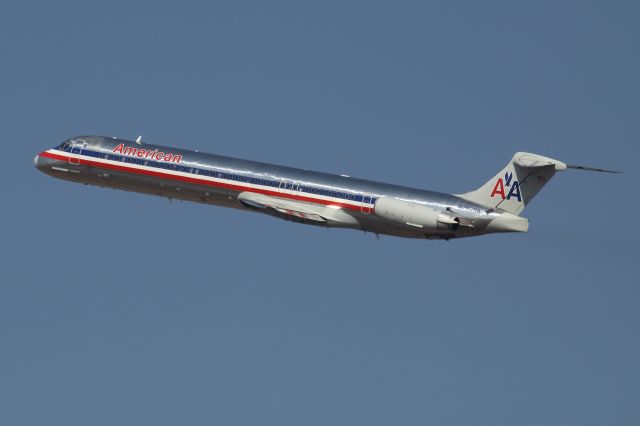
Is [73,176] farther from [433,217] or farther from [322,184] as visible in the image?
[433,217]

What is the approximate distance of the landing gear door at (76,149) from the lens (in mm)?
122062

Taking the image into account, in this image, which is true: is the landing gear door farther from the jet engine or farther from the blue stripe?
the jet engine

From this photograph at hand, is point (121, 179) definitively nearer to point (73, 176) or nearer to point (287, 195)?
point (73, 176)

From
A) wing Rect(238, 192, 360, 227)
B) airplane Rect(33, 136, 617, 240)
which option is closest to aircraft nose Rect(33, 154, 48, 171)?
airplane Rect(33, 136, 617, 240)

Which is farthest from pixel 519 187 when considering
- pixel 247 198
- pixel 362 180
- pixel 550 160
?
pixel 247 198

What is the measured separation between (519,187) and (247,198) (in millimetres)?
17440

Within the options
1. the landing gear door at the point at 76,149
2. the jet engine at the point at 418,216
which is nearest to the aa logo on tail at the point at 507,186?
the jet engine at the point at 418,216

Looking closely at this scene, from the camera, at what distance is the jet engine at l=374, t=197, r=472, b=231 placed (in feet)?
353

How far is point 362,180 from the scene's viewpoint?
112250 millimetres

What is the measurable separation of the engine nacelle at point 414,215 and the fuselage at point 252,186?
87 millimetres

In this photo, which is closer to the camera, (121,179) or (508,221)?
(508,221)

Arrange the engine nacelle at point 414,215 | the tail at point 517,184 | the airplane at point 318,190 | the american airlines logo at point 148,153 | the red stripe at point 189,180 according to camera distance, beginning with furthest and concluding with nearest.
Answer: the american airlines logo at point 148,153 < the red stripe at point 189,180 < the tail at point 517,184 < the airplane at point 318,190 < the engine nacelle at point 414,215

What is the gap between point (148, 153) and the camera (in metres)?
119

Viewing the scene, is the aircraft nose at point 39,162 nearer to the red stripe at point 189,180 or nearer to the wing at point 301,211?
the red stripe at point 189,180
